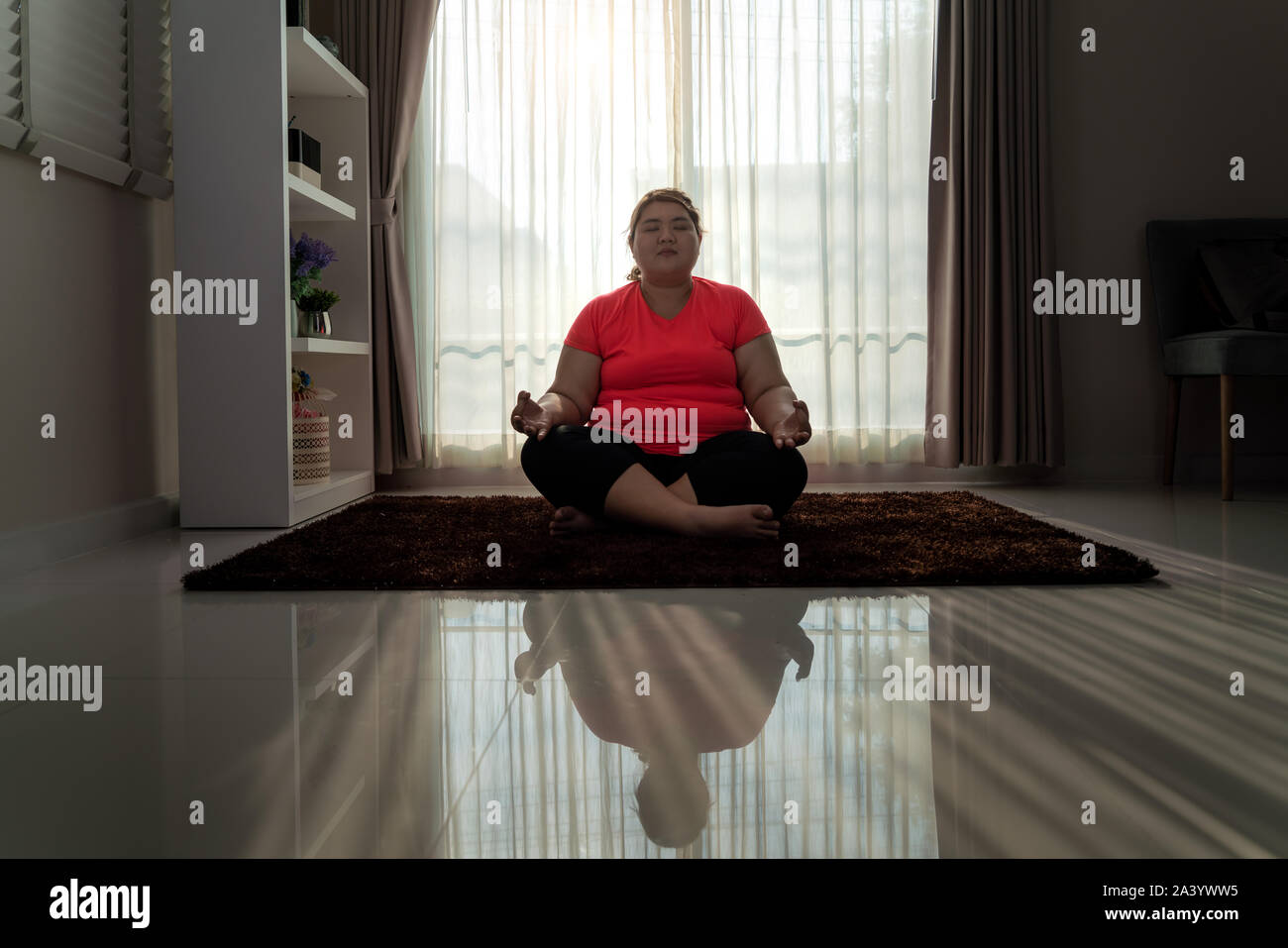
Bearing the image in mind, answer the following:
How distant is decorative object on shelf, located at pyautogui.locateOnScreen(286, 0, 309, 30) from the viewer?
3018 millimetres

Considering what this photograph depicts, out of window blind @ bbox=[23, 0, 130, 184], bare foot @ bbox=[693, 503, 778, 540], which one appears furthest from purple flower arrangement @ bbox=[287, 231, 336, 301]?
bare foot @ bbox=[693, 503, 778, 540]

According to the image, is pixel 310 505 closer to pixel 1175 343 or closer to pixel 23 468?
pixel 23 468

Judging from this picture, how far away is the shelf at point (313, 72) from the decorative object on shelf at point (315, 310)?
0.69 m

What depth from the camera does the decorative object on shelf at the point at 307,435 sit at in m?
3.05

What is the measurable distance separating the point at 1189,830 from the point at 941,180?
310 cm

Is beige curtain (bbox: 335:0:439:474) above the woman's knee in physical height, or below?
above

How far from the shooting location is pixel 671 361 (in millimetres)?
2523

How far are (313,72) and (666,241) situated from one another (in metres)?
1.47

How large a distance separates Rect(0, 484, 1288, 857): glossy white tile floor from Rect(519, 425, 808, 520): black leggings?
462 millimetres

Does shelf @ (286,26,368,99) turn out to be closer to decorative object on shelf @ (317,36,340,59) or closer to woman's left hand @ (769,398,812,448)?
decorative object on shelf @ (317,36,340,59)

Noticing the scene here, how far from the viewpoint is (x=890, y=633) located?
155 centimetres

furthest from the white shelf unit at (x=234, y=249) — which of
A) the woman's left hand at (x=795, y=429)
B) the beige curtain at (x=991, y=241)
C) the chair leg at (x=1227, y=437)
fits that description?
the chair leg at (x=1227, y=437)

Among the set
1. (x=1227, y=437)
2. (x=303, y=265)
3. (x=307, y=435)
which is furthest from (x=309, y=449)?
(x=1227, y=437)

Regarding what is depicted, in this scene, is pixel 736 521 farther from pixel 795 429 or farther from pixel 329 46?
pixel 329 46
